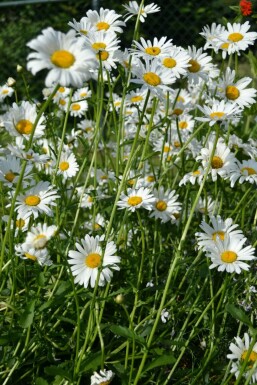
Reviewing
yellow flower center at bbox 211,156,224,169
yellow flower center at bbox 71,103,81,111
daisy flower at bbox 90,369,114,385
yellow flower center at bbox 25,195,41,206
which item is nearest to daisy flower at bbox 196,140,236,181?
yellow flower center at bbox 211,156,224,169

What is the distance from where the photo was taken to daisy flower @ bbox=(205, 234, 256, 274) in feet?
6.17

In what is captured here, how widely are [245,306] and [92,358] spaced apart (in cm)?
55

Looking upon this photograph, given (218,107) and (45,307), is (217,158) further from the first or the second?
(45,307)

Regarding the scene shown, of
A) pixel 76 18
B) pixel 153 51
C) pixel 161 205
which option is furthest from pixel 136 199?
pixel 76 18

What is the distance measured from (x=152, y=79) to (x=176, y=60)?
18 cm

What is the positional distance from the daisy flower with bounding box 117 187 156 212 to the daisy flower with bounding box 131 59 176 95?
34cm

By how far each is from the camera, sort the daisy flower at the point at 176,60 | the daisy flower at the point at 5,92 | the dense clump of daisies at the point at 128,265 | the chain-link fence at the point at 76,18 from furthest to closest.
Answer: the chain-link fence at the point at 76,18 → the daisy flower at the point at 5,92 → the daisy flower at the point at 176,60 → the dense clump of daisies at the point at 128,265

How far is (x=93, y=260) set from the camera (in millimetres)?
1922

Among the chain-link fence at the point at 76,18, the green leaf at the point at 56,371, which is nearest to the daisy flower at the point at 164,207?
the green leaf at the point at 56,371

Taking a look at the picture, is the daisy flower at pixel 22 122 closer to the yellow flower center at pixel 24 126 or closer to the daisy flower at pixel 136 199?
the yellow flower center at pixel 24 126

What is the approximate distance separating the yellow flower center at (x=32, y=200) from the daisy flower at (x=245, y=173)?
63 cm

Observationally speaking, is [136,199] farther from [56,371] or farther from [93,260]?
[56,371]

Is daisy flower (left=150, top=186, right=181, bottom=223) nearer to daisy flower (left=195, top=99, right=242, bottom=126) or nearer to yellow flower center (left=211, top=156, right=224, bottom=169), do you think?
yellow flower center (left=211, top=156, right=224, bottom=169)

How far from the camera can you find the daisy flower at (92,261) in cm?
187
